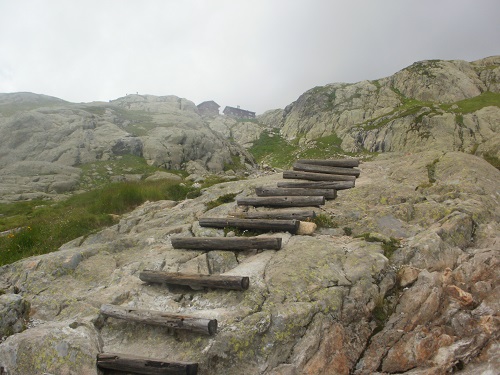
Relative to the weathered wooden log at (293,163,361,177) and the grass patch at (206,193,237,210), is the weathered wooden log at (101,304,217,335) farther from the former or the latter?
the weathered wooden log at (293,163,361,177)

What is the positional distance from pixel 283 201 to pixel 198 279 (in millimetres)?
6444

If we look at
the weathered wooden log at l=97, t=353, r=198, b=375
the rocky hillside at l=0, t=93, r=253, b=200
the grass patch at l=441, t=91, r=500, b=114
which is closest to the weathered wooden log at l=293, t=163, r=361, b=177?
the weathered wooden log at l=97, t=353, r=198, b=375

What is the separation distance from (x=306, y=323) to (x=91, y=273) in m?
7.80

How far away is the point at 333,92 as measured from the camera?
4432 inches

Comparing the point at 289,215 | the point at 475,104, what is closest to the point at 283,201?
the point at 289,215

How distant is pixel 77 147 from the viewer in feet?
167

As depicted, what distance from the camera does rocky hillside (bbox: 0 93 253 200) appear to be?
42.1m

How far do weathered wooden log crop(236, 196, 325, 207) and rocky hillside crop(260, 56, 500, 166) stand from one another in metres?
42.1

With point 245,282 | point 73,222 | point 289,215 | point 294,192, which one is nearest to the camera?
point 245,282

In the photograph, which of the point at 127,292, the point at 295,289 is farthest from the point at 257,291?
the point at 127,292

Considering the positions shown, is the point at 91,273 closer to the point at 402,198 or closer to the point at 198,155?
the point at 402,198

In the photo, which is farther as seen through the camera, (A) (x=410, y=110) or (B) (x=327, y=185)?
(A) (x=410, y=110)

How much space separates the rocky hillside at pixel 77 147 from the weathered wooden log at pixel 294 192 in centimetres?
3203

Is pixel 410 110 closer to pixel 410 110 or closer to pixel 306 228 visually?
pixel 410 110
